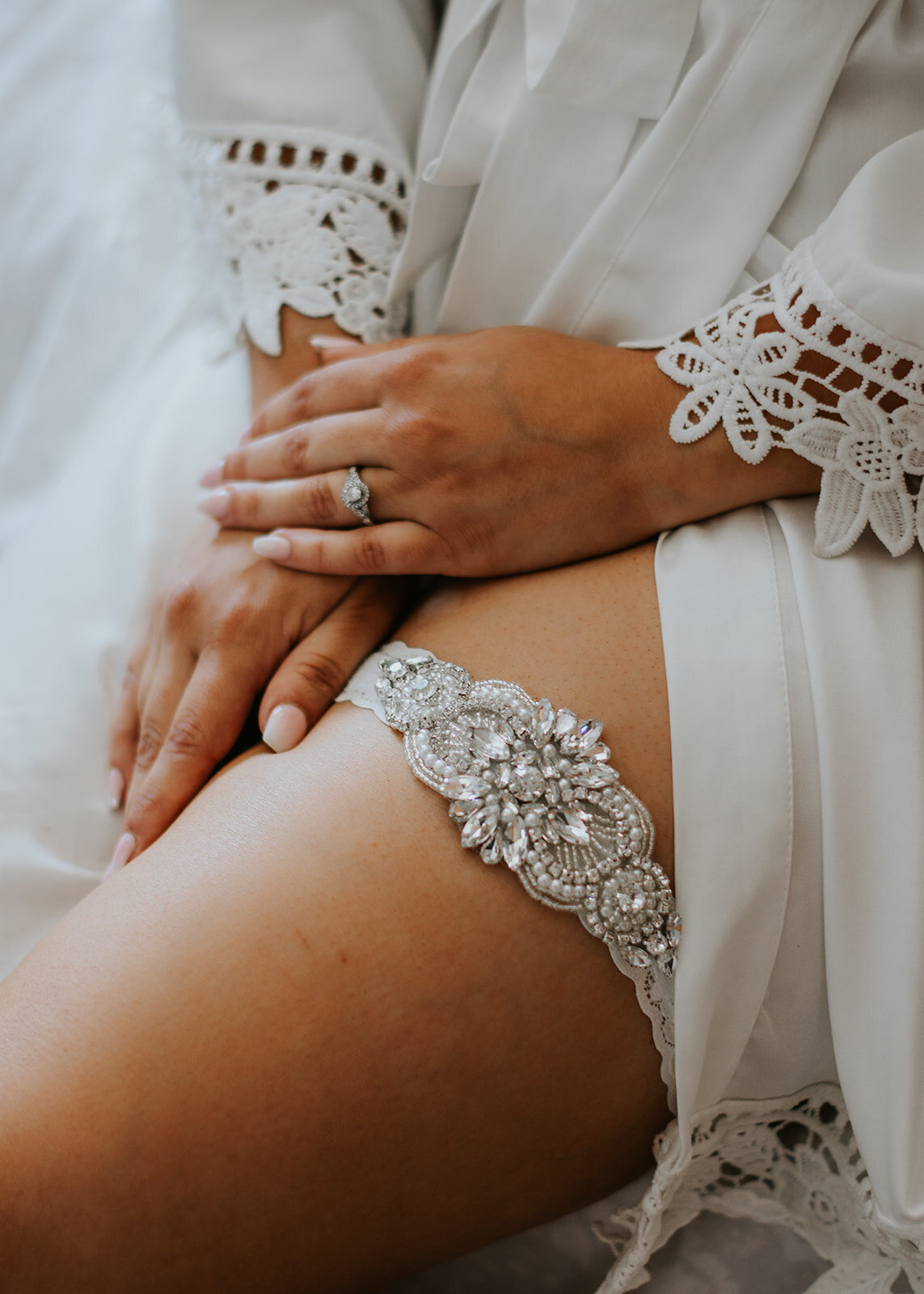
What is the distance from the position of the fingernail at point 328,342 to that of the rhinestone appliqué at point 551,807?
513mm

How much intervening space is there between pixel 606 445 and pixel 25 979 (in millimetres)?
641

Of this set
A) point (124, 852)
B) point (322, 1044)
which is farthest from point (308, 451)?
point (322, 1044)

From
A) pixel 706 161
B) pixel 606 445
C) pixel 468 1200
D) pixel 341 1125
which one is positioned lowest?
pixel 468 1200

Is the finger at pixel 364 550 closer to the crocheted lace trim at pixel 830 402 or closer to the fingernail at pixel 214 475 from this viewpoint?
the fingernail at pixel 214 475

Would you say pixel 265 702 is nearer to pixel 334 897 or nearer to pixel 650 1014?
pixel 334 897

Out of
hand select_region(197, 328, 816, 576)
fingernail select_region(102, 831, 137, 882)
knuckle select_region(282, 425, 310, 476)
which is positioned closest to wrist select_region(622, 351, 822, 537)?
hand select_region(197, 328, 816, 576)

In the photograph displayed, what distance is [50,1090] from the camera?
0.60m

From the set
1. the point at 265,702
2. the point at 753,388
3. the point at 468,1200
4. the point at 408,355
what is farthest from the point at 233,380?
the point at 468,1200

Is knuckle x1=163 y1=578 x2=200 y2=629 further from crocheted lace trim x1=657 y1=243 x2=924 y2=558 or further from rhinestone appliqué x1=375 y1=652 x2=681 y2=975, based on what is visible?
crocheted lace trim x1=657 y1=243 x2=924 y2=558

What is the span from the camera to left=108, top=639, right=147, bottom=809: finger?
0.91 m

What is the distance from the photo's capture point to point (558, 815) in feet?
2.23

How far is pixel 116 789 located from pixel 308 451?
40 cm

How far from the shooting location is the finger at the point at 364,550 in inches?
33.3

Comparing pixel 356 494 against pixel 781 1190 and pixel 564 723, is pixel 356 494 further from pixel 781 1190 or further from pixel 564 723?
pixel 781 1190
